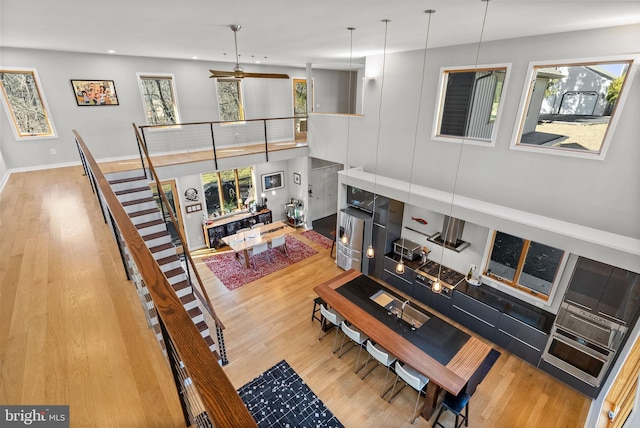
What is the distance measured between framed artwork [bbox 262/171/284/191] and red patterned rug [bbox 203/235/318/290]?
7.29 ft

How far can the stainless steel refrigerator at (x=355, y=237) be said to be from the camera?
6.98 meters

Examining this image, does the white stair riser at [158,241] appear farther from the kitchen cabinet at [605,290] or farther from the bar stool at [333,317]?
the kitchen cabinet at [605,290]

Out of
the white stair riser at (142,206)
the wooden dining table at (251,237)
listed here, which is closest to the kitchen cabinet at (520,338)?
the wooden dining table at (251,237)

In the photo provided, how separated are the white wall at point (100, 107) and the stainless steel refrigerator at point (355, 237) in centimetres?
523

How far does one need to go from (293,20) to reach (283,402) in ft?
17.7

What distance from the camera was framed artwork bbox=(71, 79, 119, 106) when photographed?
6652mm

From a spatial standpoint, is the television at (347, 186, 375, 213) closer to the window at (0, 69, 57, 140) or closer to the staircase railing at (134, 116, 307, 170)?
the staircase railing at (134, 116, 307, 170)

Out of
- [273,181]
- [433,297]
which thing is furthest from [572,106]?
[273,181]

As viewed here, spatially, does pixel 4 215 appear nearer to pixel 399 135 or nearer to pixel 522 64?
pixel 399 135

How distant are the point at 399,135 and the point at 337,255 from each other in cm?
352

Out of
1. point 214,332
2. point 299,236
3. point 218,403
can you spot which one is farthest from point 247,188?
point 218,403

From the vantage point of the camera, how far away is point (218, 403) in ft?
2.40

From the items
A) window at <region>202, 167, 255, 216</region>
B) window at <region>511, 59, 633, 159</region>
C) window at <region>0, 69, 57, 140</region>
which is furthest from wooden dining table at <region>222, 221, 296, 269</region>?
window at <region>511, 59, 633, 159</region>

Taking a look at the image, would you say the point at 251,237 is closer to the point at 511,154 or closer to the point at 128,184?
the point at 128,184
